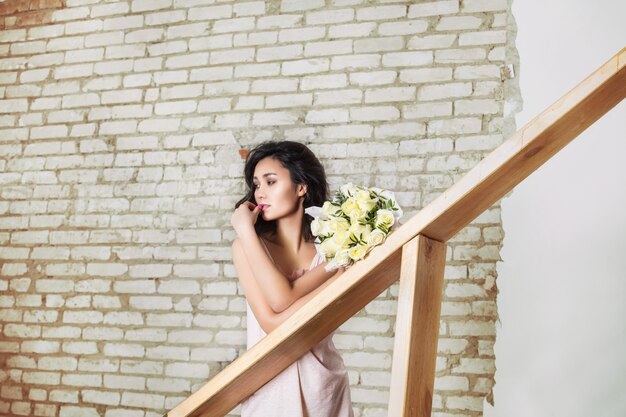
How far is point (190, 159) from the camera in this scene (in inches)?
124

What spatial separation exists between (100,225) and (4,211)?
0.67 meters

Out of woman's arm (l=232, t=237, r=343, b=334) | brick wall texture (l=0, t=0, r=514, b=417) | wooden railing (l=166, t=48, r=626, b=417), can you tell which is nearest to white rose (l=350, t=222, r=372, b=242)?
wooden railing (l=166, t=48, r=626, b=417)

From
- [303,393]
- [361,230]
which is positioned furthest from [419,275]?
[303,393]

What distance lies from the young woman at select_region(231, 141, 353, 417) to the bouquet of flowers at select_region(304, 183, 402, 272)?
0.22 m

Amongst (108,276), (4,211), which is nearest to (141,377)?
(108,276)

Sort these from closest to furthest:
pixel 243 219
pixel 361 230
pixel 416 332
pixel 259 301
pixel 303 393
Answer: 1. pixel 416 332
2. pixel 361 230
3. pixel 303 393
4. pixel 259 301
5. pixel 243 219

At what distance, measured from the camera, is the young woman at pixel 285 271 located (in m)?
Result: 1.72

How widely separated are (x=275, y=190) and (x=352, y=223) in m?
1.00

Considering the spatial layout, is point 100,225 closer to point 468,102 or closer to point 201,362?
point 201,362

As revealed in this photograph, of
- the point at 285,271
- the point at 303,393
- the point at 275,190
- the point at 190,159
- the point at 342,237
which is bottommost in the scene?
the point at 303,393

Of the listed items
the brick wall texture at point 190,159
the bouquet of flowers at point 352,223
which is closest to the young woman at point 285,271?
the bouquet of flowers at point 352,223

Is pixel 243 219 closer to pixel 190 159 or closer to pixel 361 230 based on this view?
pixel 361 230

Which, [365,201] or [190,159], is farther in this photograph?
[190,159]

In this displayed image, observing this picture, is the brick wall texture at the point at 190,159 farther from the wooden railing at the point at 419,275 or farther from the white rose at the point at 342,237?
the wooden railing at the point at 419,275
